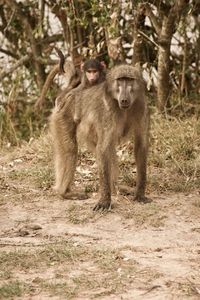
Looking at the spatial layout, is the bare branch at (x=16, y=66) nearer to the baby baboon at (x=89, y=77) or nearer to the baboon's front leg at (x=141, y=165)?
the baby baboon at (x=89, y=77)

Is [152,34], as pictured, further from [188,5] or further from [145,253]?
[145,253]

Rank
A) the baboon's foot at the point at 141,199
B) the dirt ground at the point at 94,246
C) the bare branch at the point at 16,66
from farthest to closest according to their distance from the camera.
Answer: the bare branch at the point at 16,66
the baboon's foot at the point at 141,199
the dirt ground at the point at 94,246

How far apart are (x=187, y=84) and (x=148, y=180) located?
8.30 ft

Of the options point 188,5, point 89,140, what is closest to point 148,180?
point 89,140

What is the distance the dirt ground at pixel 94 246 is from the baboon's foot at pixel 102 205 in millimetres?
53

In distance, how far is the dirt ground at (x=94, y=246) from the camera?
4.06 metres

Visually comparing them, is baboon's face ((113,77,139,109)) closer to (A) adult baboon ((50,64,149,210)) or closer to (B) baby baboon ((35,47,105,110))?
(A) adult baboon ((50,64,149,210))

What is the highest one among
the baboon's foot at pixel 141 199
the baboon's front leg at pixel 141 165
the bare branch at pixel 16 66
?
the bare branch at pixel 16 66

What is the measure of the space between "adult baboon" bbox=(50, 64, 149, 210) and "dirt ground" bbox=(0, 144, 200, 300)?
0.63 ft

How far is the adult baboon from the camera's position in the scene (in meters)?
5.64

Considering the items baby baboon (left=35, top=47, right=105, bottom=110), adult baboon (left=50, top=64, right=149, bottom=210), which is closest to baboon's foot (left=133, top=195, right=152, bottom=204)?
adult baboon (left=50, top=64, right=149, bottom=210)

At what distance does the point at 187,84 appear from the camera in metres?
8.58

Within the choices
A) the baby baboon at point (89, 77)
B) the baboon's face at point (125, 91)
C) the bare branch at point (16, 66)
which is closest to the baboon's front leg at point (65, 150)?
the baby baboon at point (89, 77)

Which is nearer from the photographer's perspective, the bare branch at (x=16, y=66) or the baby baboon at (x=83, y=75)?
the baby baboon at (x=83, y=75)
